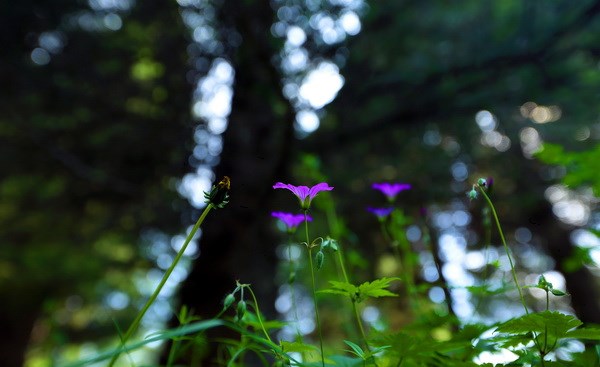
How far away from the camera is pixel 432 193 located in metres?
3.69

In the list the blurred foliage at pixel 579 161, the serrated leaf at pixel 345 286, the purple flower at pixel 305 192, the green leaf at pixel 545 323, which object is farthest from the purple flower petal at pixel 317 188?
the blurred foliage at pixel 579 161

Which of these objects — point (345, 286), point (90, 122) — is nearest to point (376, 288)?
point (345, 286)

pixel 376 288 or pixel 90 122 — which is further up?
pixel 90 122

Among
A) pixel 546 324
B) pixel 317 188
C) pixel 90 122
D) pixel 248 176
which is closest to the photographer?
pixel 546 324

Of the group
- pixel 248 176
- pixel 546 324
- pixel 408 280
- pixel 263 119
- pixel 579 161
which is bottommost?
pixel 546 324

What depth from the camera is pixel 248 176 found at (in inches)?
131

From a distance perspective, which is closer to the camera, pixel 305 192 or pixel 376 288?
pixel 376 288

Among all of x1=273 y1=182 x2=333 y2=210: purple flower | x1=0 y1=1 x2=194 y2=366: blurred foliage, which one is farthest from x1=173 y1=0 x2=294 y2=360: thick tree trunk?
x1=273 y1=182 x2=333 y2=210: purple flower

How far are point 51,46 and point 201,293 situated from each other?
2.17m

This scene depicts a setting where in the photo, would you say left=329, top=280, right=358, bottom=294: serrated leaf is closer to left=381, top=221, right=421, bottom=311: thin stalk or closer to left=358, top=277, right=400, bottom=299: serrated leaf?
left=358, top=277, right=400, bottom=299: serrated leaf

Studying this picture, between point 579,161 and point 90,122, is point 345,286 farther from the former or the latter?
point 90,122

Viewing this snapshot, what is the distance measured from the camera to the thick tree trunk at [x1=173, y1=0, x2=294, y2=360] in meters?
2.78

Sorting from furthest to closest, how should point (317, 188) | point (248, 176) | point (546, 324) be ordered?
point (248, 176)
point (317, 188)
point (546, 324)

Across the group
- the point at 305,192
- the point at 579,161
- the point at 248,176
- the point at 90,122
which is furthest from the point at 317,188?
the point at 90,122
